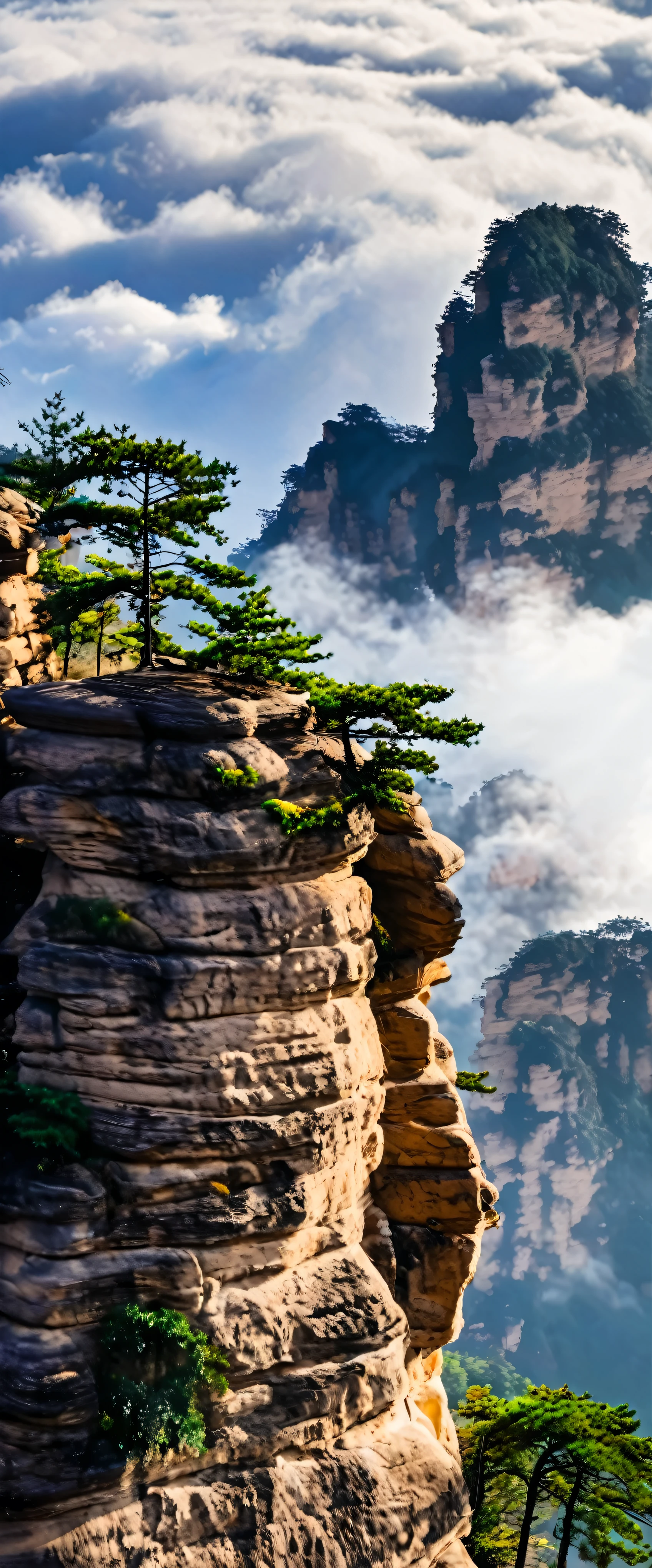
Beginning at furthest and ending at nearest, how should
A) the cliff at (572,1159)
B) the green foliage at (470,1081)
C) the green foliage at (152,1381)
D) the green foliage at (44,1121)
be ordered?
the cliff at (572,1159)
the green foliage at (470,1081)
the green foliage at (44,1121)
the green foliage at (152,1381)

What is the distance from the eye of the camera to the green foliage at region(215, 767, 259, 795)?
21.1 metres

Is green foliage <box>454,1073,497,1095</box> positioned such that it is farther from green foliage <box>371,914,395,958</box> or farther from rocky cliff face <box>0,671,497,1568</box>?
rocky cliff face <box>0,671,497,1568</box>

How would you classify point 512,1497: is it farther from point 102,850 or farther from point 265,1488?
point 102,850

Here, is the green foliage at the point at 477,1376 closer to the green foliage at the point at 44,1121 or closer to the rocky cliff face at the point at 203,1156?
the rocky cliff face at the point at 203,1156

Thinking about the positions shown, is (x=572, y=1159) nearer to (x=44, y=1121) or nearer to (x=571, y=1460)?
(x=571, y=1460)

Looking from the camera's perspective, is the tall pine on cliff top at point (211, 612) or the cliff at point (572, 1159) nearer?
the tall pine on cliff top at point (211, 612)

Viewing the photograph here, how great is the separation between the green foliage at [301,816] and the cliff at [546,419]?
11663cm

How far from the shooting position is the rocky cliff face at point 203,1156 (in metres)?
17.9

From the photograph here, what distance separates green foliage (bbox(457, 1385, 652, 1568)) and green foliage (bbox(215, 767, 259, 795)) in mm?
15899

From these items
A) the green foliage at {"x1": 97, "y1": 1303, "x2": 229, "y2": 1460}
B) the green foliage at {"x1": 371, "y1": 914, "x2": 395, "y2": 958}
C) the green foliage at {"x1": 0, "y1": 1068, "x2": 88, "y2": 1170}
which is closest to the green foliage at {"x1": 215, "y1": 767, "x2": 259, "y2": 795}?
the green foliage at {"x1": 0, "y1": 1068, "x2": 88, "y2": 1170}

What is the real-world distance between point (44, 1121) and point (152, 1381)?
4.59 metres

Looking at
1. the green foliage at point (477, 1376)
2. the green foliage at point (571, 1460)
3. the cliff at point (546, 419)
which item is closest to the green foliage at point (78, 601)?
the green foliage at point (571, 1460)

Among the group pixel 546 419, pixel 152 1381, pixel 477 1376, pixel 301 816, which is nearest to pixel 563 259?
pixel 546 419

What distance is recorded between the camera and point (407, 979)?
27391 millimetres
